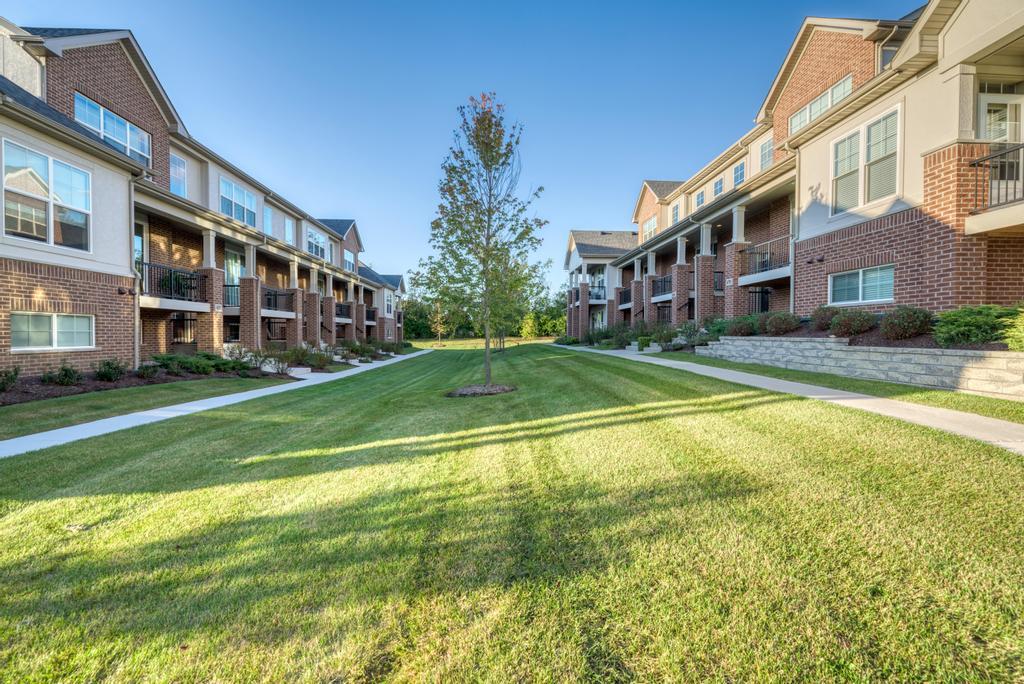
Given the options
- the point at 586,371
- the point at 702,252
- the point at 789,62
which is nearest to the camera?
the point at 586,371

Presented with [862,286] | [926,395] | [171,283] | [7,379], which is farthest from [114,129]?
[862,286]

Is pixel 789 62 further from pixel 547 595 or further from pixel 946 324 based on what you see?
pixel 547 595

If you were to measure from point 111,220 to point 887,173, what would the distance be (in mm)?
19215

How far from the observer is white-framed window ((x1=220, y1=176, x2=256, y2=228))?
17891 mm

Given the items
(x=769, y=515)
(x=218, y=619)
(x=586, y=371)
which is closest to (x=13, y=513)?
(x=218, y=619)

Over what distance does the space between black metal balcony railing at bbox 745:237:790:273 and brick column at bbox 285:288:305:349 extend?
1948 centimetres

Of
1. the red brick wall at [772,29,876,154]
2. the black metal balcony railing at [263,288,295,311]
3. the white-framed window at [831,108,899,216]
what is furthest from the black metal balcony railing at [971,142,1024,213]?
the black metal balcony railing at [263,288,295,311]

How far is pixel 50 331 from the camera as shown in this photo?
9875 millimetres

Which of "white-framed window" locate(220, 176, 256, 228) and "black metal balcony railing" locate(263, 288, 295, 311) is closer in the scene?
"white-framed window" locate(220, 176, 256, 228)

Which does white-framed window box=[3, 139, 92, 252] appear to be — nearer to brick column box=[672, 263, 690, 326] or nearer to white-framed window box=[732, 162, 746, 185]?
brick column box=[672, 263, 690, 326]

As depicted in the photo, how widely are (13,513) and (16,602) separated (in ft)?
5.43

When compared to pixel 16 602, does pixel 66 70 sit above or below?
above

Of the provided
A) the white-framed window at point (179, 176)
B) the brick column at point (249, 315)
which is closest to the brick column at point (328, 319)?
the brick column at point (249, 315)

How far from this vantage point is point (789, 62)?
1577 centimetres
